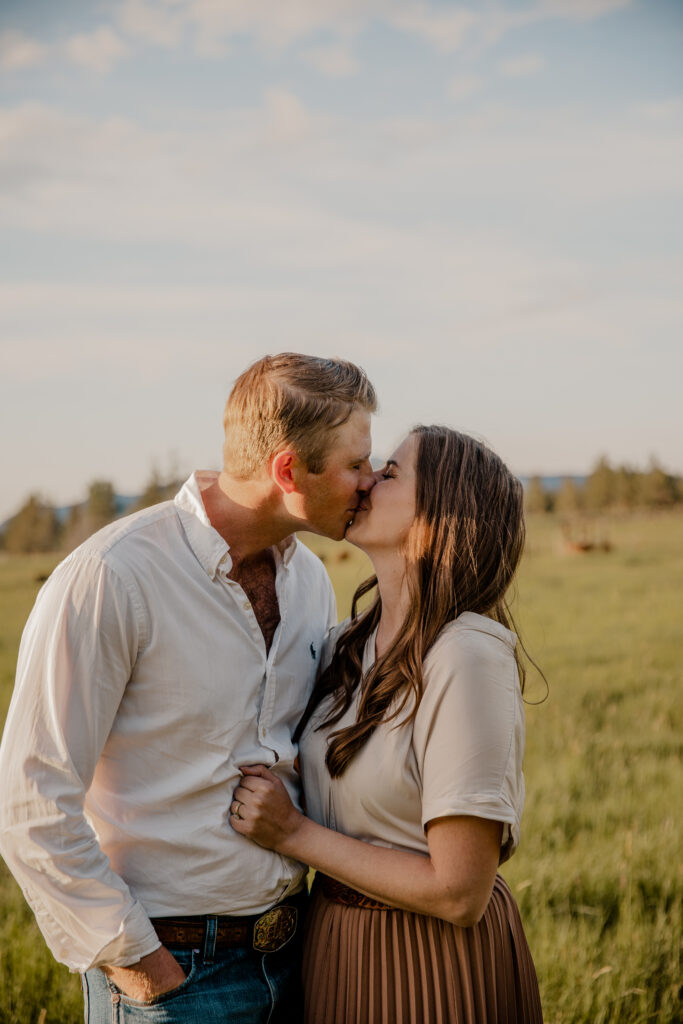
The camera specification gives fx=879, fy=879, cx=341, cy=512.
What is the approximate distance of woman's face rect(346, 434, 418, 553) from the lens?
3.00 meters

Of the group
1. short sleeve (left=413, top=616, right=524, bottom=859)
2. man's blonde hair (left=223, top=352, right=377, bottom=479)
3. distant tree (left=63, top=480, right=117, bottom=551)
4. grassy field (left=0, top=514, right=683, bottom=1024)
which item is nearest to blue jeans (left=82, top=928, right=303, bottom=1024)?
grassy field (left=0, top=514, right=683, bottom=1024)

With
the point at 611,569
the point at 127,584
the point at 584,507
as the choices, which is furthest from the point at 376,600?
the point at 584,507

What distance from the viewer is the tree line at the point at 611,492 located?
47812mm

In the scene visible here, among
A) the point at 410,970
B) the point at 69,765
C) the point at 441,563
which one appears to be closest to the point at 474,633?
the point at 441,563

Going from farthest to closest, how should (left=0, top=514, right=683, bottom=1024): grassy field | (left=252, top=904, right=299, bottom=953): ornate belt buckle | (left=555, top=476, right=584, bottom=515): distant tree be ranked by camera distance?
(left=555, top=476, right=584, bottom=515): distant tree < (left=0, top=514, right=683, bottom=1024): grassy field < (left=252, top=904, right=299, bottom=953): ornate belt buckle

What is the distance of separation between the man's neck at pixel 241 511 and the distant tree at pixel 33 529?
65.9 feet

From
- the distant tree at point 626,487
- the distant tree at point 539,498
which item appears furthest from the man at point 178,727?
the distant tree at point 539,498

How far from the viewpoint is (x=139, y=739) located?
2.60 metres

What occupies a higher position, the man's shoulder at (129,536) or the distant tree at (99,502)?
the man's shoulder at (129,536)

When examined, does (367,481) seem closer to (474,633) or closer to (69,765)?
(474,633)

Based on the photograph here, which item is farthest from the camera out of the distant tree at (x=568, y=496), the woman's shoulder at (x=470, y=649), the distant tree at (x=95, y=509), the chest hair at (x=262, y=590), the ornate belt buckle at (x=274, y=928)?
the distant tree at (x=568, y=496)

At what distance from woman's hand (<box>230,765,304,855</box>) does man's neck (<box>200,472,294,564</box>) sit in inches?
29.5

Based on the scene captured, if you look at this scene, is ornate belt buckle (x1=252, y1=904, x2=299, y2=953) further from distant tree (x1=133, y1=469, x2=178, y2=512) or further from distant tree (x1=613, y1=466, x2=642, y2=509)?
distant tree (x1=613, y1=466, x2=642, y2=509)

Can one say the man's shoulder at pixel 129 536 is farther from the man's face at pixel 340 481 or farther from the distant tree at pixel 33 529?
the distant tree at pixel 33 529
